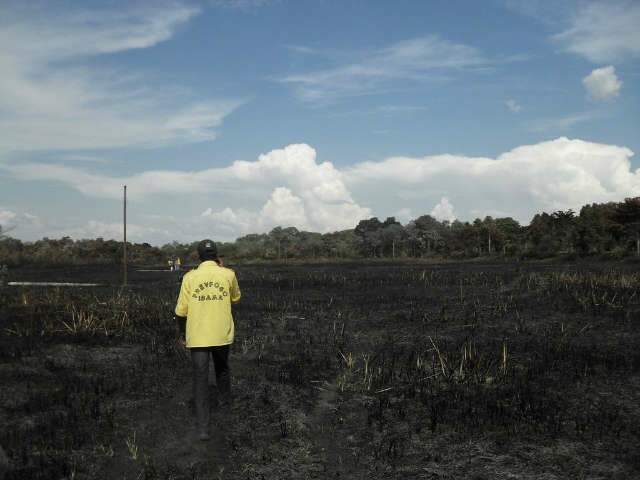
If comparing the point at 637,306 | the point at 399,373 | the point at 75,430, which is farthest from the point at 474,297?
the point at 75,430

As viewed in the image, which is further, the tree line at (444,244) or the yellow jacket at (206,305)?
the tree line at (444,244)

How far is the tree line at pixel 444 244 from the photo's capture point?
167 feet

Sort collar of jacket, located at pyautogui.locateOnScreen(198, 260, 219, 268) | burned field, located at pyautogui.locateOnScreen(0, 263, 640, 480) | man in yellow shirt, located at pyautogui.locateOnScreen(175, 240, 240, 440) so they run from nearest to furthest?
1. burned field, located at pyautogui.locateOnScreen(0, 263, 640, 480)
2. man in yellow shirt, located at pyautogui.locateOnScreen(175, 240, 240, 440)
3. collar of jacket, located at pyautogui.locateOnScreen(198, 260, 219, 268)

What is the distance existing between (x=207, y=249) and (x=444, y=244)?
72.6 meters

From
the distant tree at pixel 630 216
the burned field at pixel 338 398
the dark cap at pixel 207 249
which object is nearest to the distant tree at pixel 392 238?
the distant tree at pixel 630 216

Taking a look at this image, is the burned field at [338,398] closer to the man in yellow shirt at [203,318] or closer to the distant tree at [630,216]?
the man in yellow shirt at [203,318]

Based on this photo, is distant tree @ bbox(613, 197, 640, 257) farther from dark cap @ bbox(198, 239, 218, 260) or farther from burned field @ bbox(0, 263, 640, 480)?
dark cap @ bbox(198, 239, 218, 260)

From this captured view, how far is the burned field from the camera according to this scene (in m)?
5.96

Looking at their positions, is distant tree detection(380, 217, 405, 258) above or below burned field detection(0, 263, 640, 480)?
above

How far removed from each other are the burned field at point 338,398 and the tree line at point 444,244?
97.4ft

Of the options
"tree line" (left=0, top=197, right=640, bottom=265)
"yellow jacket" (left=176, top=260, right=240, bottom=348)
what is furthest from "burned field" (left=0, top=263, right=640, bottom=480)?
"tree line" (left=0, top=197, right=640, bottom=265)

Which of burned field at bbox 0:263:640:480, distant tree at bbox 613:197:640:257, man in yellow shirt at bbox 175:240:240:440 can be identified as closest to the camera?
burned field at bbox 0:263:640:480

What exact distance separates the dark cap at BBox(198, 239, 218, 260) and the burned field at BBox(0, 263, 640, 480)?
2132mm

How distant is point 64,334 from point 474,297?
13.2m
